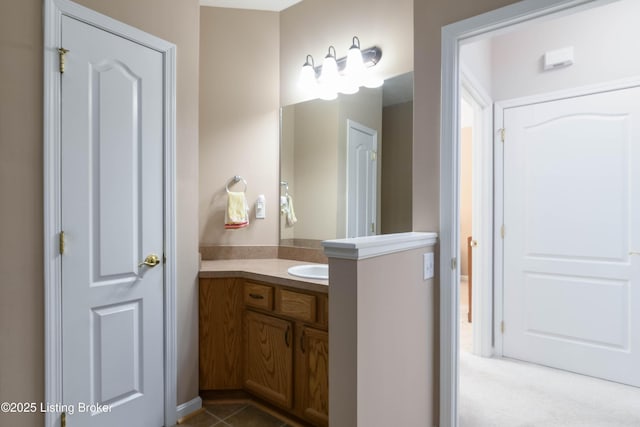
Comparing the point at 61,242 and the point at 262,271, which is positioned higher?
the point at 61,242

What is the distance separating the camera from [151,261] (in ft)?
6.23

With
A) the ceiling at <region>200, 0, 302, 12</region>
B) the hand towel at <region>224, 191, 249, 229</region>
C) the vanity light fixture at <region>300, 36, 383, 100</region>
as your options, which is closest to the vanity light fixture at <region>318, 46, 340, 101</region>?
the vanity light fixture at <region>300, 36, 383, 100</region>

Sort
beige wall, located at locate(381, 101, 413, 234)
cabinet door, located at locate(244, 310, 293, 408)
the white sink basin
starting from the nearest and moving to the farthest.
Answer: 1. cabinet door, located at locate(244, 310, 293, 408)
2. beige wall, located at locate(381, 101, 413, 234)
3. the white sink basin

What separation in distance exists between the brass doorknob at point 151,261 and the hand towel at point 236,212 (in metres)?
0.74

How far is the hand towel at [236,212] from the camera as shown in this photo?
261cm

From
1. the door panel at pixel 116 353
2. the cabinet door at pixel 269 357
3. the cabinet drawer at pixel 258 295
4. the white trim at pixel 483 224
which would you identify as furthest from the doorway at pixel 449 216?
the door panel at pixel 116 353

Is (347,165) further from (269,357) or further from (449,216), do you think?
(269,357)

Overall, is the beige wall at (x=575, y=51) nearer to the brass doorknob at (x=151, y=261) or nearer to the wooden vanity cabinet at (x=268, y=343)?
the wooden vanity cabinet at (x=268, y=343)

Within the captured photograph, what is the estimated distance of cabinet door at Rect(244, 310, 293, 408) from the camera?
1966 mm

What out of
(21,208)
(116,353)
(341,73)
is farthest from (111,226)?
(341,73)

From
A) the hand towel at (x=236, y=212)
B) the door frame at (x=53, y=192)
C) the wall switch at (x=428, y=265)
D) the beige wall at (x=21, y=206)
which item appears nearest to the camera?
the beige wall at (x=21, y=206)

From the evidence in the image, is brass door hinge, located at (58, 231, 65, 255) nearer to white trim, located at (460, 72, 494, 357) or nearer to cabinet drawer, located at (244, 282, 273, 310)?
cabinet drawer, located at (244, 282, 273, 310)

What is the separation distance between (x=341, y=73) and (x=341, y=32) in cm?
32

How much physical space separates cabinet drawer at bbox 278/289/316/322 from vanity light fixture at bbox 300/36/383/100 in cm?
Answer: 144
